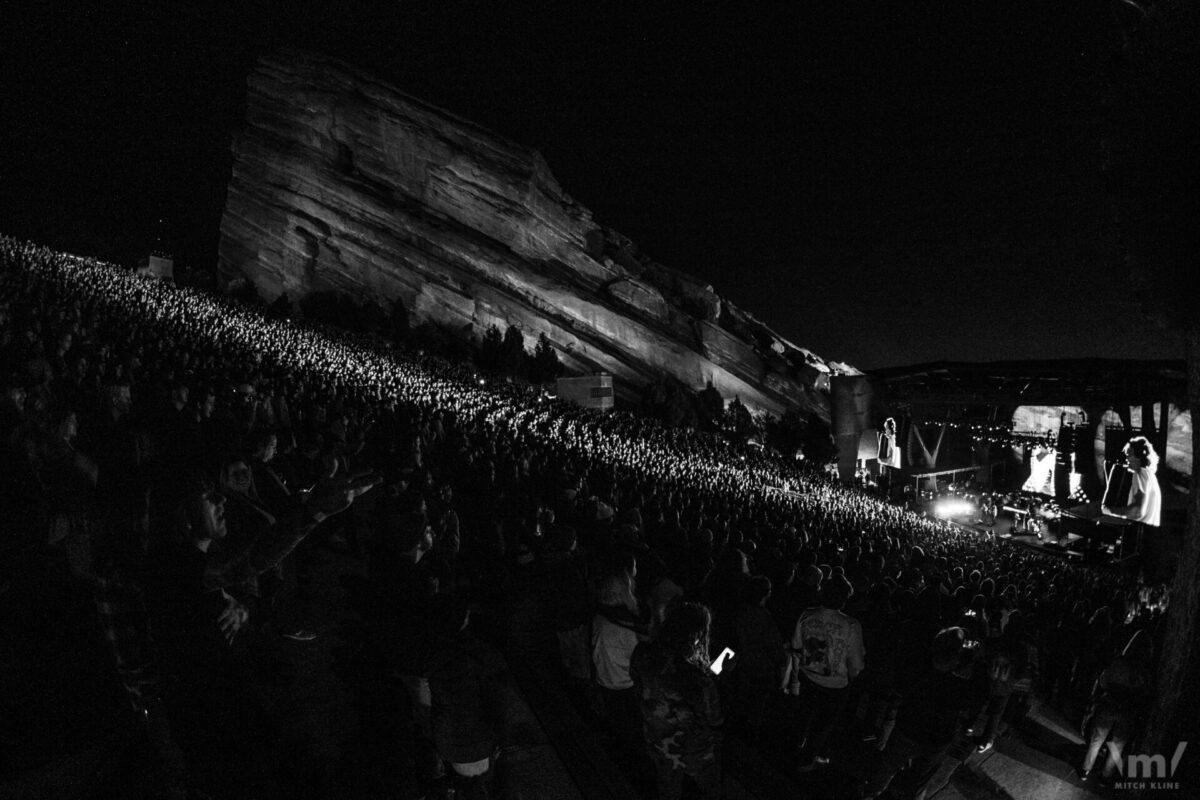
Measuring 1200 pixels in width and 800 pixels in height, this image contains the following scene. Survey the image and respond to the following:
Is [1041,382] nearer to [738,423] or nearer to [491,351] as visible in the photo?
[738,423]

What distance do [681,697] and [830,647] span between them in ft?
7.24

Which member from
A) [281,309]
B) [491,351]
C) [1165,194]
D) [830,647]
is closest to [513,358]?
[491,351]

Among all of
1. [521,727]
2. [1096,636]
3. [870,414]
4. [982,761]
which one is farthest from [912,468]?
[521,727]

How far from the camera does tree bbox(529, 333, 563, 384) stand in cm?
5400

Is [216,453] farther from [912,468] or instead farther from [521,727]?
[912,468]

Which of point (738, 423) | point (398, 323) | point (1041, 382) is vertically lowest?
point (1041, 382)

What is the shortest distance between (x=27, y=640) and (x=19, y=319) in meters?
12.7

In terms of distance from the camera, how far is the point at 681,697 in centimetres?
340

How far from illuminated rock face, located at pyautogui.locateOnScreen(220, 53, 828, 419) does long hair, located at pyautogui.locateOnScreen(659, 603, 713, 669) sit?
5882 centimetres

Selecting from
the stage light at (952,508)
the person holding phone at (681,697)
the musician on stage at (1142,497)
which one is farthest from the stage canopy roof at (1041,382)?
the person holding phone at (681,697)

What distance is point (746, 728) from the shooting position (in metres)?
5.56

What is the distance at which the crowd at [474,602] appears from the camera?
356 centimetres

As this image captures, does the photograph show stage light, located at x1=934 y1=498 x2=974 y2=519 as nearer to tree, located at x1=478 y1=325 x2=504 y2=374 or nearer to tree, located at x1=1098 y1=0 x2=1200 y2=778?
tree, located at x1=1098 y1=0 x2=1200 y2=778

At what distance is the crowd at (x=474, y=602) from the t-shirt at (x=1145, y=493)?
2190mm
